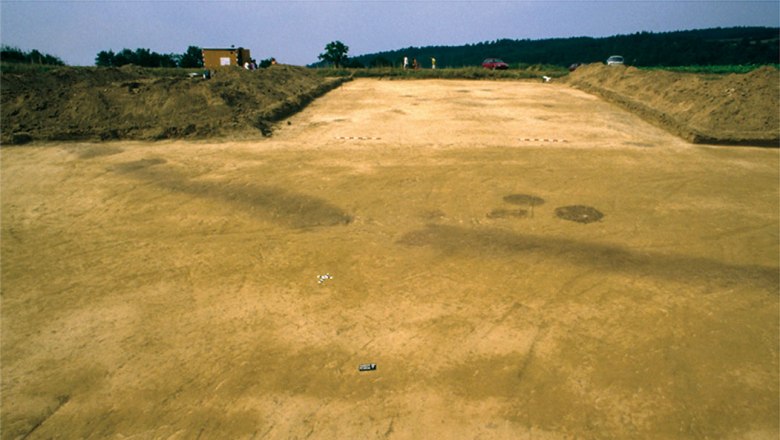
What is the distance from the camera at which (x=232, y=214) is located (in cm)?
802

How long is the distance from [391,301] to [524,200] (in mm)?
4289

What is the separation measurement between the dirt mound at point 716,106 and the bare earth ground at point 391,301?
3115 millimetres

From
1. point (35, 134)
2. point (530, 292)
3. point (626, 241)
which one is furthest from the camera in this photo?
point (35, 134)

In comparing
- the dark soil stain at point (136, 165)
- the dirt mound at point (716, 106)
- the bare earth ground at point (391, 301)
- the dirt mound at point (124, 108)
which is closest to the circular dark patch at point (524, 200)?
the bare earth ground at point (391, 301)

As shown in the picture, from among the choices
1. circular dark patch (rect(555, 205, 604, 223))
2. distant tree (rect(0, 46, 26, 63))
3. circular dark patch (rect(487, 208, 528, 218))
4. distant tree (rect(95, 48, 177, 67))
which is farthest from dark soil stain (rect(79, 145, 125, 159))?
distant tree (rect(95, 48, 177, 67))

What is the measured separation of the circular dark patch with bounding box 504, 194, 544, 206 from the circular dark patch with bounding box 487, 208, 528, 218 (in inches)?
15.4

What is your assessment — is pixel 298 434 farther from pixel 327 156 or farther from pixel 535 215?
pixel 327 156

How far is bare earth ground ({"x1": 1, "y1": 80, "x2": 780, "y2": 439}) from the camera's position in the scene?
3.83 metres

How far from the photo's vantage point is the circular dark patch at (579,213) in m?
7.65

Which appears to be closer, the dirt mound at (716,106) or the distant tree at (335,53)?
the dirt mound at (716,106)

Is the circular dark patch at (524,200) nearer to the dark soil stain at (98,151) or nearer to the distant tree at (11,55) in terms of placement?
the dark soil stain at (98,151)

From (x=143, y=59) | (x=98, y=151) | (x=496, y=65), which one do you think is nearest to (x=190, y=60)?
(x=143, y=59)

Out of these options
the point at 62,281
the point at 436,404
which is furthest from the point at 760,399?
the point at 62,281

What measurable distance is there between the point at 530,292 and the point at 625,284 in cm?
126
